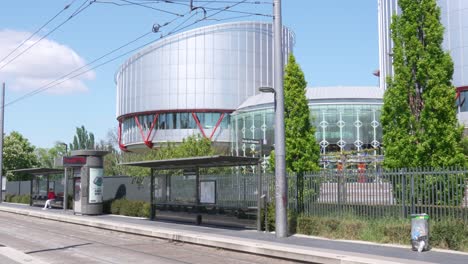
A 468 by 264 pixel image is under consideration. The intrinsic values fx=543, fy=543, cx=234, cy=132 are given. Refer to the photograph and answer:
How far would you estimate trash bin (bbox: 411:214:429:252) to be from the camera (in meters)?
14.8

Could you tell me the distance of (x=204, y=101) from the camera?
286ft

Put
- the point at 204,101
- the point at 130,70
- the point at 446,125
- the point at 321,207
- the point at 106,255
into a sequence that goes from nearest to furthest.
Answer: the point at 106,255, the point at 446,125, the point at 321,207, the point at 204,101, the point at 130,70

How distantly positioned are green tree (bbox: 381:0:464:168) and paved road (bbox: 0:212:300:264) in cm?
744

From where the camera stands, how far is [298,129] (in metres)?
28.9

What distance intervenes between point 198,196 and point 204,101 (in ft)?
205

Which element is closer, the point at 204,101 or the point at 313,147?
the point at 313,147

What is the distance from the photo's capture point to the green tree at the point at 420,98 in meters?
19.0

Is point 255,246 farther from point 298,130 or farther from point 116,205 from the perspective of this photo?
point 116,205

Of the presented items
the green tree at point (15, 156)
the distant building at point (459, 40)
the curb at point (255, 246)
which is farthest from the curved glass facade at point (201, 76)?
the curb at point (255, 246)

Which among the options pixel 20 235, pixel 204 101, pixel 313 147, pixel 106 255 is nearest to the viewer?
pixel 106 255

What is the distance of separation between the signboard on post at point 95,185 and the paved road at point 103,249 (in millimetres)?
8694

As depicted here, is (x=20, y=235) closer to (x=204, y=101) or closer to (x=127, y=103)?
(x=204, y=101)

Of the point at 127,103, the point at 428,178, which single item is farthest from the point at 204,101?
the point at 428,178

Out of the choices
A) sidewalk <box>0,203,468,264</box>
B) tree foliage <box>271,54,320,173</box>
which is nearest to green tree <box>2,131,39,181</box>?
tree foliage <box>271,54,320,173</box>
